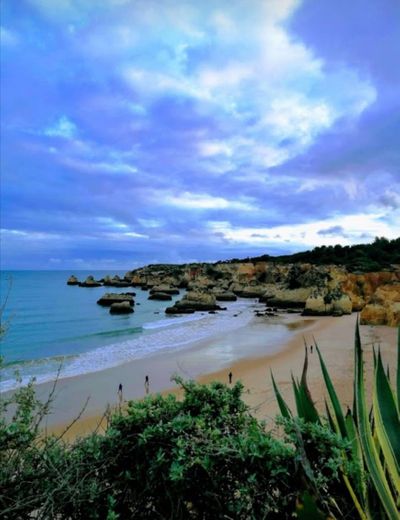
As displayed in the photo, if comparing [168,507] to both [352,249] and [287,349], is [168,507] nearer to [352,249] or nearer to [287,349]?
[287,349]

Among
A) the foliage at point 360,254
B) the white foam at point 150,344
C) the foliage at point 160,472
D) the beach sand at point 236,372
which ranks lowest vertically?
the white foam at point 150,344

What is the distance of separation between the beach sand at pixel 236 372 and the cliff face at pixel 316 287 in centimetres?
297

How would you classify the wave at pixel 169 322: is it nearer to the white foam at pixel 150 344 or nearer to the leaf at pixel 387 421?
the white foam at pixel 150 344

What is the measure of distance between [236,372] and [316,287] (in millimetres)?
28147

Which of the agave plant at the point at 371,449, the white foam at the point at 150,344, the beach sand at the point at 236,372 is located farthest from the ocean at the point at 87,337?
the agave plant at the point at 371,449

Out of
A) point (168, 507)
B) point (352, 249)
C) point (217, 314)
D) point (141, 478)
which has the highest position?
point (352, 249)

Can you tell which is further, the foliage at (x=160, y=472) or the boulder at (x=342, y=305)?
the boulder at (x=342, y=305)

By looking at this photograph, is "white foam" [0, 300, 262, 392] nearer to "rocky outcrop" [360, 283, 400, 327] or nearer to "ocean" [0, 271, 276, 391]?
"ocean" [0, 271, 276, 391]

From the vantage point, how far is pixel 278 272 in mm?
72500

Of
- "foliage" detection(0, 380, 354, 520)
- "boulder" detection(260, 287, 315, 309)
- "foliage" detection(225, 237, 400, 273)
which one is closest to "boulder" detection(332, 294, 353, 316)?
"boulder" detection(260, 287, 315, 309)

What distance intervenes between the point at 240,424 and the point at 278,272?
234ft

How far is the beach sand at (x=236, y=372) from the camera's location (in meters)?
11.1

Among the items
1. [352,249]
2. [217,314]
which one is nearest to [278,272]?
[352,249]

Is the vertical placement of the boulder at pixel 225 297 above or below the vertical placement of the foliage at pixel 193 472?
below
